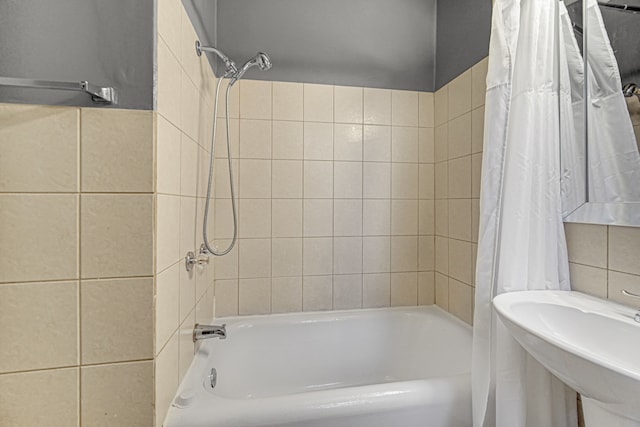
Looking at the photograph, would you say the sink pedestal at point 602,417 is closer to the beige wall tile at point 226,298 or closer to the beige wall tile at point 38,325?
the beige wall tile at point 38,325

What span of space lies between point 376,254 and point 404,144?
0.71m

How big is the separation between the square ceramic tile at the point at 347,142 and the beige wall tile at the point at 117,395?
1.40 metres

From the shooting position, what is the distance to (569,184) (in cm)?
108

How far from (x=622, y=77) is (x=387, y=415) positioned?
51.4 inches

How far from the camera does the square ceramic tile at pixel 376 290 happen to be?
1.88 m

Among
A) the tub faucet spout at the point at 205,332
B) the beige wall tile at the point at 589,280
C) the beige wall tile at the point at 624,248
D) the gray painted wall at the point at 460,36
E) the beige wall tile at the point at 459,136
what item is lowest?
the tub faucet spout at the point at 205,332

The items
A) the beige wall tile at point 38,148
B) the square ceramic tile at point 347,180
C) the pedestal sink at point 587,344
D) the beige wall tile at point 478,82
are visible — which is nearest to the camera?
the pedestal sink at point 587,344

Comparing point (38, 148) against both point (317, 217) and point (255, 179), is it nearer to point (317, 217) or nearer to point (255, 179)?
point (255, 179)

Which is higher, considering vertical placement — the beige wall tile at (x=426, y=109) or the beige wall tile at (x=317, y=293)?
the beige wall tile at (x=426, y=109)

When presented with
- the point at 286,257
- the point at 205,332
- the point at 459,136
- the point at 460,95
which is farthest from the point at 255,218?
the point at 460,95

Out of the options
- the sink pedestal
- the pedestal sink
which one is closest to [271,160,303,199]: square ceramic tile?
the pedestal sink

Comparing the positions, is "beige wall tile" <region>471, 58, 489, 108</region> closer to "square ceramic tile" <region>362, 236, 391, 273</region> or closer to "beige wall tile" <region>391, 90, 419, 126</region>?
"beige wall tile" <region>391, 90, 419, 126</region>

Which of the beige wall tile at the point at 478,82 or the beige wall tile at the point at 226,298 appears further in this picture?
the beige wall tile at the point at 226,298

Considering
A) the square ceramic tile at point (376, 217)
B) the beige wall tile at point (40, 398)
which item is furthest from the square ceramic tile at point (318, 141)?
the beige wall tile at point (40, 398)
